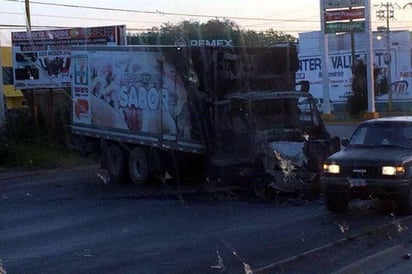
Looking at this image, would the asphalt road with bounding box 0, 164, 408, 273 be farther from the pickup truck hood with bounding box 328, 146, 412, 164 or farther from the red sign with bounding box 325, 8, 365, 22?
the red sign with bounding box 325, 8, 365, 22

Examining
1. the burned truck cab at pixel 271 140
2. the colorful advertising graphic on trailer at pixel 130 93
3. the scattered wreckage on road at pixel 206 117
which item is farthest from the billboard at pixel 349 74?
the burned truck cab at pixel 271 140

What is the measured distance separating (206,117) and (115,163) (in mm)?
4189

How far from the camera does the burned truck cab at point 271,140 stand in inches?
629

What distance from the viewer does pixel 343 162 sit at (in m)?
13.9

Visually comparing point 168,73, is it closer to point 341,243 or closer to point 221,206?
point 221,206

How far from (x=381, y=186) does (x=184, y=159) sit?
7205 mm

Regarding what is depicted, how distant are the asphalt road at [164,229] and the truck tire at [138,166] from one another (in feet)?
3.05

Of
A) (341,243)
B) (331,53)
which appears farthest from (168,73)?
(331,53)

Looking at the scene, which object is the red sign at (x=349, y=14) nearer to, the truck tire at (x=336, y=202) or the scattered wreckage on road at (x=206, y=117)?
the scattered wreckage on road at (x=206, y=117)

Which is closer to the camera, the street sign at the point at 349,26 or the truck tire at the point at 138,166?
the truck tire at the point at 138,166

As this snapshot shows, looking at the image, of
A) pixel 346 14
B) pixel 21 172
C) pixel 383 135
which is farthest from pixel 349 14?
pixel 383 135

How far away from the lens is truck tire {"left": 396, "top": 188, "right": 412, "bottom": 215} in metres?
13.3

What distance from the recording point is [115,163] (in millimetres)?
21844

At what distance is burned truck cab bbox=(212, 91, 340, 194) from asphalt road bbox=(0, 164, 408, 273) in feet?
1.70
